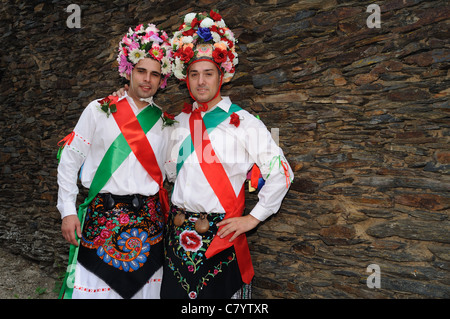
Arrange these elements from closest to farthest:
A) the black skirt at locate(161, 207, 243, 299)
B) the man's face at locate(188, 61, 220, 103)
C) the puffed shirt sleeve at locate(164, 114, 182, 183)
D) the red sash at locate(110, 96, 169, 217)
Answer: the black skirt at locate(161, 207, 243, 299)
the man's face at locate(188, 61, 220, 103)
the red sash at locate(110, 96, 169, 217)
the puffed shirt sleeve at locate(164, 114, 182, 183)

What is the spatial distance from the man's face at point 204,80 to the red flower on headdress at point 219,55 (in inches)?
2.2

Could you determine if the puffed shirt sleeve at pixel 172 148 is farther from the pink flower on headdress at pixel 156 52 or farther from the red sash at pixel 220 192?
the pink flower on headdress at pixel 156 52

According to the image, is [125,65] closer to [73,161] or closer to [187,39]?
[187,39]

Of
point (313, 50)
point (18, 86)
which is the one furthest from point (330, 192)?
point (18, 86)

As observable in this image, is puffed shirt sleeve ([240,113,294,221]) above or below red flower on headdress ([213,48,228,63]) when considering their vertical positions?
below

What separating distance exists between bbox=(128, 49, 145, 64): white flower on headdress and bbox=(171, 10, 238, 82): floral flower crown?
0.24 metres

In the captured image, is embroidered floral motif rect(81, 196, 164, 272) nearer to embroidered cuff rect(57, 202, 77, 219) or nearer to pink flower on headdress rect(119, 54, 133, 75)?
embroidered cuff rect(57, 202, 77, 219)

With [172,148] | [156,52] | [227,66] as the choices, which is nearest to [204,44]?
[227,66]

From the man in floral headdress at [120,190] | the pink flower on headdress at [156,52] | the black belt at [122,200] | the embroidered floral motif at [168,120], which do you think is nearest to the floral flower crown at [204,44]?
the pink flower on headdress at [156,52]

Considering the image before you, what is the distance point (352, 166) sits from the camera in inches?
101

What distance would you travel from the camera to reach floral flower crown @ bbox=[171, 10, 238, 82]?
2260 mm

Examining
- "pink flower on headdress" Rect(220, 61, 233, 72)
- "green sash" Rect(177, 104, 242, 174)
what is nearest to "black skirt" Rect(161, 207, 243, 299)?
"green sash" Rect(177, 104, 242, 174)

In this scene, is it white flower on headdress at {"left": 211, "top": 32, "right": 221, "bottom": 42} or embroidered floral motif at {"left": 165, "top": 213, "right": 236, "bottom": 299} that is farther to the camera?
white flower on headdress at {"left": 211, "top": 32, "right": 221, "bottom": 42}

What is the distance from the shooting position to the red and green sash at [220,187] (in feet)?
7.06
